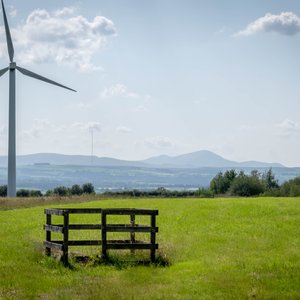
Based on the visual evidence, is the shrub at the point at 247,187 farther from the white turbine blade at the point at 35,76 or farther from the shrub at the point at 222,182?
the white turbine blade at the point at 35,76

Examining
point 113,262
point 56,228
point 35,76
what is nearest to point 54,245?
point 56,228

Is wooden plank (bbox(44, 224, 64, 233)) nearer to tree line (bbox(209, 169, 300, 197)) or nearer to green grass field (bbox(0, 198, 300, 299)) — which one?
green grass field (bbox(0, 198, 300, 299))

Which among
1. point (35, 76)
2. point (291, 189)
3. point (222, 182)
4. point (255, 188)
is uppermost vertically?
point (35, 76)

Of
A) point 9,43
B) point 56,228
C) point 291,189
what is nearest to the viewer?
point 56,228

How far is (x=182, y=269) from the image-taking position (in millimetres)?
19844

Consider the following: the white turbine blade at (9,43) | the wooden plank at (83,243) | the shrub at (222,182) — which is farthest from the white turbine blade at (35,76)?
the wooden plank at (83,243)

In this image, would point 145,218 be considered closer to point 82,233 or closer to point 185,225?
point 185,225

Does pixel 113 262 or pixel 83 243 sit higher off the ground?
pixel 83 243

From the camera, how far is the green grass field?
1639 cm

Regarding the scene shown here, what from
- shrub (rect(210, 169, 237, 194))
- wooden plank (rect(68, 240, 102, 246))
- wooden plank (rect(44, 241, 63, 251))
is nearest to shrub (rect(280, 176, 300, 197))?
shrub (rect(210, 169, 237, 194))

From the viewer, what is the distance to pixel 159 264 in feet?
68.2

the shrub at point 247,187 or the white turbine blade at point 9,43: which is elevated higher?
the white turbine blade at point 9,43

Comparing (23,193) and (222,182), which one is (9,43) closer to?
(23,193)

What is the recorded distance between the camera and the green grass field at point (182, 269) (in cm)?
1639
